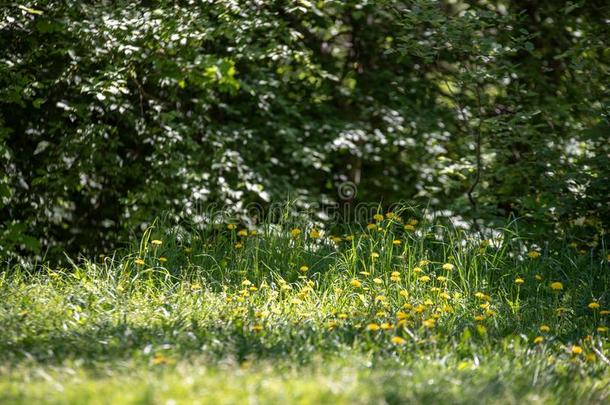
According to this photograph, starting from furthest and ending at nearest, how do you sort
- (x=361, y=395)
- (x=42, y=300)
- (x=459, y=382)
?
(x=42, y=300), (x=459, y=382), (x=361, y=395)

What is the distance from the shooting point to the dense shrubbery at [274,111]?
602 cm

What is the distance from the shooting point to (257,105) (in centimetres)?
768

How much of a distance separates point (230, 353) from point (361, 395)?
87cm

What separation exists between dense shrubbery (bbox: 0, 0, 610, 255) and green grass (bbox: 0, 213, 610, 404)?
63cm

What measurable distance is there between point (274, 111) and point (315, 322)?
12.7 feet

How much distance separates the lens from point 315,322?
4539mm

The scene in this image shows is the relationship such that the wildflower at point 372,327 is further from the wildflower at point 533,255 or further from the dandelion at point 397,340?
the wildflower at point 533,255

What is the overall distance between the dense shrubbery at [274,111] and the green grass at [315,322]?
2.06 feet

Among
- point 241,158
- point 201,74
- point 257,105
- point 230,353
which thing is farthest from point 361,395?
point 257,105

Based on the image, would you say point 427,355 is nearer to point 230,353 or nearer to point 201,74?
point 230,353

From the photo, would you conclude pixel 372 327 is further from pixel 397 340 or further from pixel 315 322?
pixel 315 322

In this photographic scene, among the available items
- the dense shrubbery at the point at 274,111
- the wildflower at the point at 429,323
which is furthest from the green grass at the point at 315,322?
the dense shrubbery at the point at 274,111

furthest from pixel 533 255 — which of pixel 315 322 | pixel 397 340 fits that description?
pixel 397 340

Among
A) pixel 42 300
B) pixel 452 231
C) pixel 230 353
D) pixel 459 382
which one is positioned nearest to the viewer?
pixel 459 382
